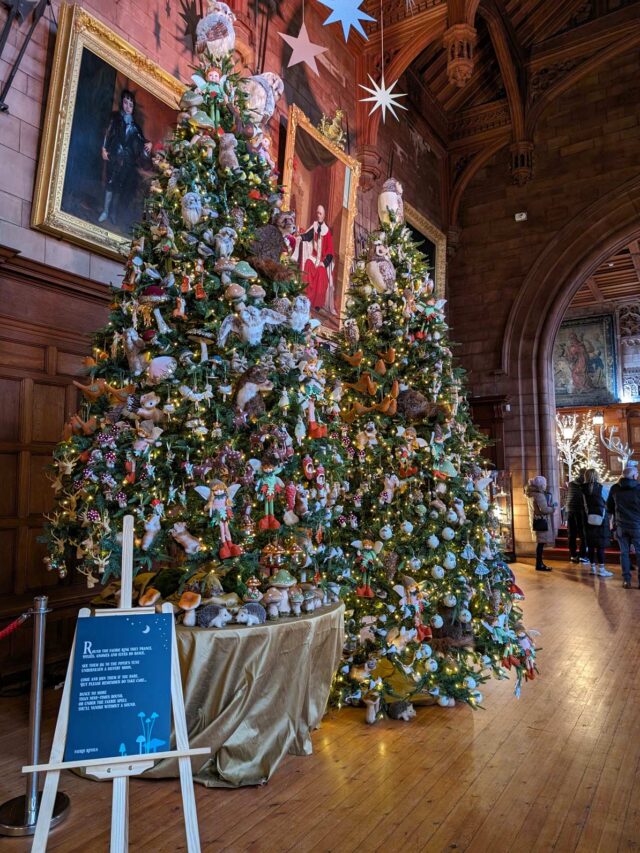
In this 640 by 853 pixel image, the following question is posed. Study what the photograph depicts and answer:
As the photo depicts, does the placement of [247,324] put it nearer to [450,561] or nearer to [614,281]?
[450,561]

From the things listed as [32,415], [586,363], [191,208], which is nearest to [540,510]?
[32,415]

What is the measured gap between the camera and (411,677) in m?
3.30

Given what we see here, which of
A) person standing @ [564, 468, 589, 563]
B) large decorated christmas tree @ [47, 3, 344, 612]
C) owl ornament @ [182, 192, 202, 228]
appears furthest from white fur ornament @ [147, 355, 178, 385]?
person standing @ [564, 468, 589, 563]

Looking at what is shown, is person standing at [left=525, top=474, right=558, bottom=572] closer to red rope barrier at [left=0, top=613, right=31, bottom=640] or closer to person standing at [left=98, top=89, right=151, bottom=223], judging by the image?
person standing at [left=98, top=89, right=151, bottom=223]

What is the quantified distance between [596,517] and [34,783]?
23.7 feet

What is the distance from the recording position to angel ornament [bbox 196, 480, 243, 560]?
2691 mm

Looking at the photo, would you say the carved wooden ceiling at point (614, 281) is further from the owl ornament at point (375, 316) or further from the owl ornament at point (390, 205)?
the owl ornament at point (375, 316)

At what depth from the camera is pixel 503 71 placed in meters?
9.66

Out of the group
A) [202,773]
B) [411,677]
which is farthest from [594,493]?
[202,773]

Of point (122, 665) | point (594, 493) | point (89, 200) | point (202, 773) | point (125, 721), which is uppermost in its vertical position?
point (89, 200)

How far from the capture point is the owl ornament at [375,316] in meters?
3.82

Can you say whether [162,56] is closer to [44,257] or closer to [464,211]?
[44,257]

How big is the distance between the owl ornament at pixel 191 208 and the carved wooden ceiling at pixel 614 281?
1183 centimetres

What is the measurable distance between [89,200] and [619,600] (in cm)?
622
